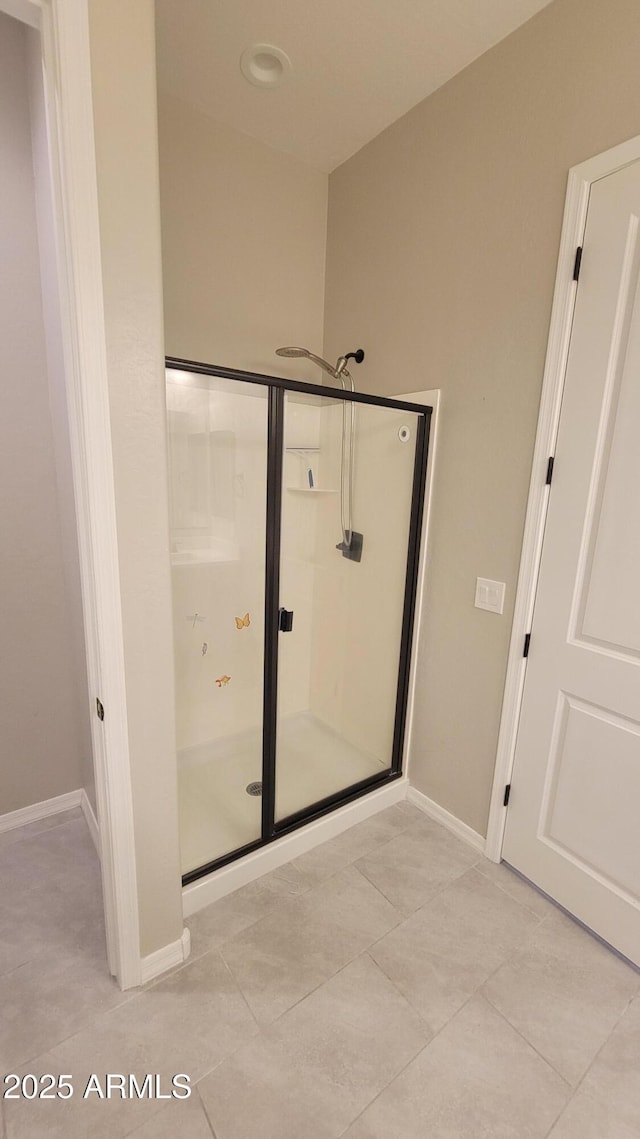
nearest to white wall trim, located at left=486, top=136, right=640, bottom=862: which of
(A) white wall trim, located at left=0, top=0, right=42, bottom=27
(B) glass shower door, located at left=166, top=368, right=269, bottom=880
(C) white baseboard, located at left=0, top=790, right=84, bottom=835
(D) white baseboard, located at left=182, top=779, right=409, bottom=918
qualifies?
(D) white baseboard, located at left=182, top=779, right=409, bottom=918

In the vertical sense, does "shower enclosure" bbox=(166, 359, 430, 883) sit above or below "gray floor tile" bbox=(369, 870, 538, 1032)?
above

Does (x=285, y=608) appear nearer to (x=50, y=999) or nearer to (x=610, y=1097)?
(x=50, y=999)

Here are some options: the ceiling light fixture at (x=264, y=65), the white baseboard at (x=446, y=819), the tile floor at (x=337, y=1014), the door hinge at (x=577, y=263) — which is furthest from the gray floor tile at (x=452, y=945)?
the ceiling light fixture at (x=264, y=65)

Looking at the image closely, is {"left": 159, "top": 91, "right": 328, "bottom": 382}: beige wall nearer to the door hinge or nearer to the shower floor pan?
the door hinge

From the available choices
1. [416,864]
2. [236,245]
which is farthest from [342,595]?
[236,245]

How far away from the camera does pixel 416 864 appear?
1828 millimetres

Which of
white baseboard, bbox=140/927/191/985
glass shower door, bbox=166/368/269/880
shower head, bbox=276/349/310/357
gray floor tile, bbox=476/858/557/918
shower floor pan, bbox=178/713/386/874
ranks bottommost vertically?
gray floor tile, bbox=476/858/557/918

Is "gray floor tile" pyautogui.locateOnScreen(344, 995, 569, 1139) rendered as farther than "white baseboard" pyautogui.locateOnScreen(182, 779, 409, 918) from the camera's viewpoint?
No

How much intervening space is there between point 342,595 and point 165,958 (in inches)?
62.5

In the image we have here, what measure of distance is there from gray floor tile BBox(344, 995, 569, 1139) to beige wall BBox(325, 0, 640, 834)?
0.71 meters

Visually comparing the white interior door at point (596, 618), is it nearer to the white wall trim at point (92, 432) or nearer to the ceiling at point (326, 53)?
the ceiling at point (326, 53)

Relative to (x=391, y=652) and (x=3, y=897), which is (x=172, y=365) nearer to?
(x=391, y=652)

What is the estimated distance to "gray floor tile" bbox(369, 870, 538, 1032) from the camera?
1364 mm

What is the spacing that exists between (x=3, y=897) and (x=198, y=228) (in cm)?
265
